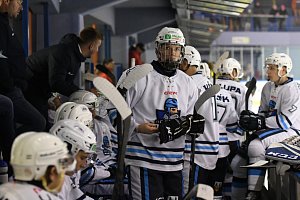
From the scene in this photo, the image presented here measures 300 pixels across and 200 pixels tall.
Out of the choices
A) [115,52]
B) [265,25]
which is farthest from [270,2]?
[115,52]

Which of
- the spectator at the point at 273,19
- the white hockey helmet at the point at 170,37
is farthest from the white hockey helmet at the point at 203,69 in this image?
the spectator at the point at 273,19

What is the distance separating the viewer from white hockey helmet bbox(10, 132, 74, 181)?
1863 millimetres

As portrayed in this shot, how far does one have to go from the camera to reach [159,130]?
307 centimetres

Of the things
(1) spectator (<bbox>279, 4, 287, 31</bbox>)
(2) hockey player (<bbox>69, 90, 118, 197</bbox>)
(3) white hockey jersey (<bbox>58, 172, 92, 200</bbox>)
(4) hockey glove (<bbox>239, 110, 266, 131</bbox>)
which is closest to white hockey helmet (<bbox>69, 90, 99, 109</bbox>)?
(2) hockey player (<bbox>69, 90, 118, 197</bbox>)

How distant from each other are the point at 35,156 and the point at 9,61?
1.36m

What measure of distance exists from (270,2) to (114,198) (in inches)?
649

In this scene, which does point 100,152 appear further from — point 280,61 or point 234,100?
point 280,61

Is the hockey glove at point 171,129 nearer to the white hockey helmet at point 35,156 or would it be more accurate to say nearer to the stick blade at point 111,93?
the stick blade at point 111,93

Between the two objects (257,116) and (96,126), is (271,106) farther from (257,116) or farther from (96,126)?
(96,126)

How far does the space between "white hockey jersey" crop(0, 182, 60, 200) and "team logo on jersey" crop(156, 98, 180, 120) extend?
4.25 ft

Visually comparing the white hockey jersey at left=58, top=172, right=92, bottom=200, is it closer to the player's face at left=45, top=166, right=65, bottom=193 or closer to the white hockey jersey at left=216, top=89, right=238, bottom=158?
the player's face at left=45, top=166, right=65, bottom=193

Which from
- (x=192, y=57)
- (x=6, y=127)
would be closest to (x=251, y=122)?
(x=192, y=57)

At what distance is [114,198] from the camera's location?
8.82 ft

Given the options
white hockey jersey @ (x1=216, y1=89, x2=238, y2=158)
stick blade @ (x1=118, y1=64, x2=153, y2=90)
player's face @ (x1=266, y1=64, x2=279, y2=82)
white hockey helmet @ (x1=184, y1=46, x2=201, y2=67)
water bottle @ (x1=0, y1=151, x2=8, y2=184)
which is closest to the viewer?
stick blade @ (x1=118, y1=64, x2=153, y2=90)
